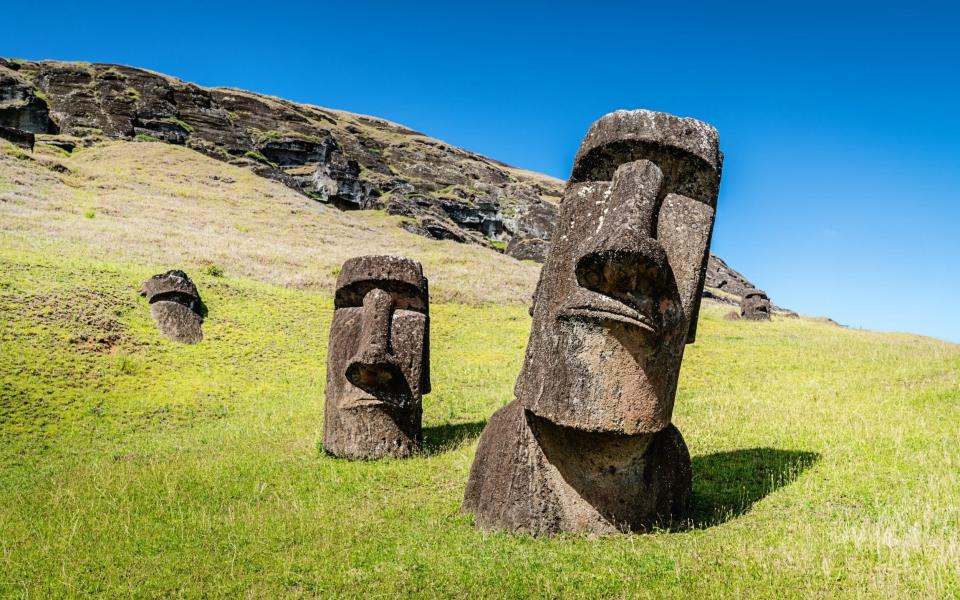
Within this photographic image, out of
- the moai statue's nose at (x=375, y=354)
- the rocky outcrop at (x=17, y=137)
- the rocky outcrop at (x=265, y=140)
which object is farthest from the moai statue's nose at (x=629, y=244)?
the rocky outcrop at (x=17, y=137)

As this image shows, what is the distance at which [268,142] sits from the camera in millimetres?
86438

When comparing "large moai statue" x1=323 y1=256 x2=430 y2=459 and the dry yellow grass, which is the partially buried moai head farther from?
the dry yellow grass

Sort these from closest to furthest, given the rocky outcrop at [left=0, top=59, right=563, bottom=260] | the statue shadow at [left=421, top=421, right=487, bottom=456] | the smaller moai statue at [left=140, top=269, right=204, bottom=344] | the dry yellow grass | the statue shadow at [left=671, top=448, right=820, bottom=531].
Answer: the statue shadow at [left=671, top=448, right=820, bottom=531] < the statue shadow at [left=421, top=421, right=487, bottom=456] < the smaller moai statue at [left=140, top=269, right=204, bottom=344] < the dry yellow grass < the rocky outcrop at [left=0, top=59, right=563, bottom=260]

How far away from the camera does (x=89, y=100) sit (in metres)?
78.1

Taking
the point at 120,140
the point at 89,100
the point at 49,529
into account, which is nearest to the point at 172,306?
the point at 49,529

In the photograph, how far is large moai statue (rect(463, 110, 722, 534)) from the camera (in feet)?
20.4

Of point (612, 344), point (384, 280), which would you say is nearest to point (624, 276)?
point (612, 344)

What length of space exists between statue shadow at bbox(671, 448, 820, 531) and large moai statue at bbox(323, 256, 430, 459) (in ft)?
15.3

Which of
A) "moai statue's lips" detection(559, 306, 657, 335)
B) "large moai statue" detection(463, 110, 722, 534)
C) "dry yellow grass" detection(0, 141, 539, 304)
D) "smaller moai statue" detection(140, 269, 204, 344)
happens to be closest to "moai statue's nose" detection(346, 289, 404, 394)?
"large moai statue" detection(463, 110, 722, 534)

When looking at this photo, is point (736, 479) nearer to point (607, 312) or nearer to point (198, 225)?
point (607, 312)

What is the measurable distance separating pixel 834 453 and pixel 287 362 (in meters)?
15.5

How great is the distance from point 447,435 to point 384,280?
11.2 feet

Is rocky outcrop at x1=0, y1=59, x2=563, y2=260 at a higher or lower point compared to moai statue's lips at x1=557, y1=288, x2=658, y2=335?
higher

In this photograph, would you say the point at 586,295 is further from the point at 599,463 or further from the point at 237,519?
the point at 237,519
